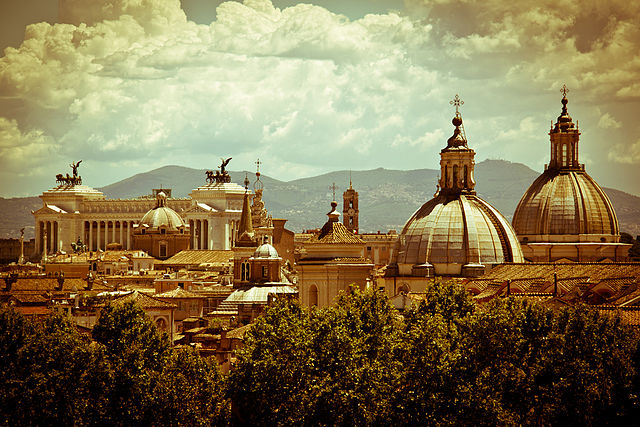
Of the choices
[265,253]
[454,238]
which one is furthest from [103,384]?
[265,253]

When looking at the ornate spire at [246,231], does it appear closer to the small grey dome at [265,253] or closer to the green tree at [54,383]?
the small grey dome at [265,253]

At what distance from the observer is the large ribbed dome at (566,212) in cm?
11944

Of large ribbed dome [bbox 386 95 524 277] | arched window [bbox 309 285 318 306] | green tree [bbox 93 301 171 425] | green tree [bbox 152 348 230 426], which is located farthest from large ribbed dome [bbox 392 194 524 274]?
green tree [bbox 152 348 230 426]

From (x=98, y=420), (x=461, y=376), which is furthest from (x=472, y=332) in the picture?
(x=98, y=420)

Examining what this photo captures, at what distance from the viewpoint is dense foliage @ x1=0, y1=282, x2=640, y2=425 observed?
6066 cm

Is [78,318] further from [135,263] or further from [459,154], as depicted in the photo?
[135,263]

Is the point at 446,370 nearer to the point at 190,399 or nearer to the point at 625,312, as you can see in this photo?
the point at 190,399

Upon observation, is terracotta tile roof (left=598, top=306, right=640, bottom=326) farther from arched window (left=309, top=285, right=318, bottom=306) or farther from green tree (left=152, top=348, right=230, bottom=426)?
arched window (left=309, top=285, right=318, bottom=306)

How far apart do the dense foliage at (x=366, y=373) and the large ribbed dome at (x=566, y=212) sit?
39887 millimetres

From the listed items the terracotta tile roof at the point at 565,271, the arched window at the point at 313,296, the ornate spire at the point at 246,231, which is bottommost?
the arched window at the point at 313,296

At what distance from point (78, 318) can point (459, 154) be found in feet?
96.4

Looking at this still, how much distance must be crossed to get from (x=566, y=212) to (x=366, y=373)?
57.9 m

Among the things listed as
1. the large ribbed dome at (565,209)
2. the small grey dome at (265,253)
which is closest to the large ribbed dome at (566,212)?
the large ribbed dome at (565,209)

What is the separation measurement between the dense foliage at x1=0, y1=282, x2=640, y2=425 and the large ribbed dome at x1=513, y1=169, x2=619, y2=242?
39.9 metres
